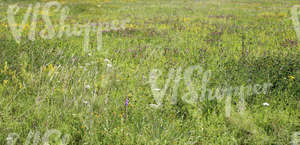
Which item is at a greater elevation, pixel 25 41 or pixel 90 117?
pixel 25 41

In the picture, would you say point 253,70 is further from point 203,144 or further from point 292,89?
point 203,144

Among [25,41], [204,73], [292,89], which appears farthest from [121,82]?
[25,41]

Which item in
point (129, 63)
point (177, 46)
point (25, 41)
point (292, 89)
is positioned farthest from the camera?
point (177, 46)

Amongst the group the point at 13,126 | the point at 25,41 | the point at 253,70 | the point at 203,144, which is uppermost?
the point at 25,41

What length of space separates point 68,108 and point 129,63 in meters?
2.19

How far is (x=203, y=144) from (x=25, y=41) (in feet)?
16.6

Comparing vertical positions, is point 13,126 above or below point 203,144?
above

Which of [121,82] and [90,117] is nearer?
[90,117]

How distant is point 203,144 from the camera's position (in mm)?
2826

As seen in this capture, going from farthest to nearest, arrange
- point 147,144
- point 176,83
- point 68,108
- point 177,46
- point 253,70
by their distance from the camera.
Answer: point 177,46, point 253,70, point 176,83, point 68,108, point 147,144

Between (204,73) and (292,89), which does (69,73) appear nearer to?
(204,73)

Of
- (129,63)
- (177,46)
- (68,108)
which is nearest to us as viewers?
(68,108)

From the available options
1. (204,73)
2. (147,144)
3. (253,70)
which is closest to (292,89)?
(253,70)

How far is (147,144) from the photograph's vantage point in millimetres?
2662
